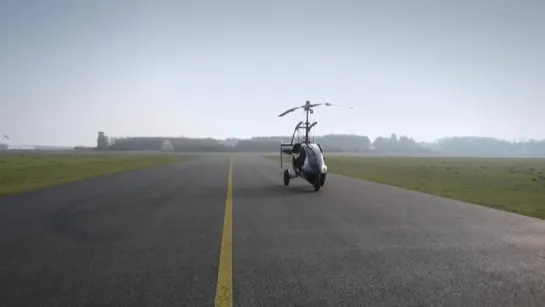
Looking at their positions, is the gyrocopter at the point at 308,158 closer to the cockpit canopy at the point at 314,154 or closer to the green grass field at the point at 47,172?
the cockpit canopy at the point at 314,154

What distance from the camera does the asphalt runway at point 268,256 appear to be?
15.5 feet

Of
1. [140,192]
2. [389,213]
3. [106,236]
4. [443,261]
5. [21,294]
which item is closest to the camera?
[21,294]

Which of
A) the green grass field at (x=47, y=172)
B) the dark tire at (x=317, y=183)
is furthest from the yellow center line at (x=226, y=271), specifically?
the green grass field at (x=47, y=172)

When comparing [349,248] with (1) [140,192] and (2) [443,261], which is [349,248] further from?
(1) [140,192]

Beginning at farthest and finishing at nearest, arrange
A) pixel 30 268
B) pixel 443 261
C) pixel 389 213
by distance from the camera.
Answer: pixel 389 213
pixel 443 261
pixel 30 268

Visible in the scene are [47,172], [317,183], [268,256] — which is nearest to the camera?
[268,256]

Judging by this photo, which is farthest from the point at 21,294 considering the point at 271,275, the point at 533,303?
the point at 533,303

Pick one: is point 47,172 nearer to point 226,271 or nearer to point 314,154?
point 314,154

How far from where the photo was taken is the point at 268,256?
6.66 m

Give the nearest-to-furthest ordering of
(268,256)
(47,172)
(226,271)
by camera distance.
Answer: (226,271), (268,256), (47,172)

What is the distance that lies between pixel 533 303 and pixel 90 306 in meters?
4.83

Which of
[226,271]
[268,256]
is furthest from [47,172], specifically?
[226,271]

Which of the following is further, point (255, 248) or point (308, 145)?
point (308, 145)

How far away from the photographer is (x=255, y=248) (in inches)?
286
